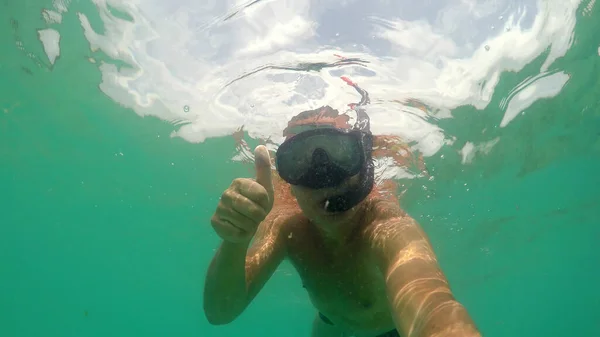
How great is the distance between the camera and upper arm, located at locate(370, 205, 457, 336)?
2604 millimetres

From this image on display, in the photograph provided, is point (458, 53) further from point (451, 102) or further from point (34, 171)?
point (34, 171)

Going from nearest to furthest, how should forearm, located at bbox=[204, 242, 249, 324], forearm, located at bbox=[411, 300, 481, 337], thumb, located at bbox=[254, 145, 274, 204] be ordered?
forearm, located at bbox=[411, 300, 481, 337] < thumb, located at bbox=[254, 145, 274, 204] < forearm, located at bbox=[204, 242, 249, 324]

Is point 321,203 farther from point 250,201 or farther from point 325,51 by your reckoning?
point 325,51

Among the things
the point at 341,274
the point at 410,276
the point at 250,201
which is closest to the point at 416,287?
the point at 410,276

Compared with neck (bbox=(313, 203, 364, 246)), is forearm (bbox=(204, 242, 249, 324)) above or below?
below

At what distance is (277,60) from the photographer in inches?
294

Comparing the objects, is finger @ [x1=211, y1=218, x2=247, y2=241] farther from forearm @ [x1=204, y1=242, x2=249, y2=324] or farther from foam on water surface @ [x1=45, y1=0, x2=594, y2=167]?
foam on water surface @ [x1=45, y1=0, x2=594, y2=167]

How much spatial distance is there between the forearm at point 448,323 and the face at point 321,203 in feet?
5.89

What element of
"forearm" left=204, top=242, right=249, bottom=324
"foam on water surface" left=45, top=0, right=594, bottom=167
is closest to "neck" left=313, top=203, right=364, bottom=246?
"forearm" left=204, top=242, right=249, bottom=324

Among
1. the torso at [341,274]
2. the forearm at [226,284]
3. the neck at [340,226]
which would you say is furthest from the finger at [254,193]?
the torso at [341,274]

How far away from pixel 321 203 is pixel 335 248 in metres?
0.80

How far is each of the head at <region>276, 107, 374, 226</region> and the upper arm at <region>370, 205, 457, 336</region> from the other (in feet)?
1.80

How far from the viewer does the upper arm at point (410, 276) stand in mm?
2604

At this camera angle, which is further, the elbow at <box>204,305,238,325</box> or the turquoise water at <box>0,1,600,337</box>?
the turquoise water at <box>0,1,600,337</box>
